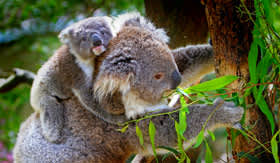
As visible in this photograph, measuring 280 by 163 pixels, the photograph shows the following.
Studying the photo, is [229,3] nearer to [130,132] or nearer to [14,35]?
[130,132]

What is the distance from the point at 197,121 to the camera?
1.76 metres

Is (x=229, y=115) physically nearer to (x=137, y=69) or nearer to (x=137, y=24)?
(x=137, y=69)

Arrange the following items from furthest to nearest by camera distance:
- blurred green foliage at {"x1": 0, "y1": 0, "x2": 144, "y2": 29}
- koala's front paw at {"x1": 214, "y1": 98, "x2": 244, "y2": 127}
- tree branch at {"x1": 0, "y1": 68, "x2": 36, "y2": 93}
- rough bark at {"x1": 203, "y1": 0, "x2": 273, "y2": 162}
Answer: blurred green foliage at {"x1": 0, "y1": 0, "x2": 144, "y2": 29}
tree branch at {"x1": 0, "y1": 68, "x2": 36, "y2": 93}
koala's front paw at {"x1": 214, "y1": 98, "x2": 244, "y2": 127}
rough bark at {"x1": 203, "y1": 0, "x2": 273, "y2": 162}

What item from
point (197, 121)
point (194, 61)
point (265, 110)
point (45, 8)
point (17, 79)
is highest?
point (45, 8)

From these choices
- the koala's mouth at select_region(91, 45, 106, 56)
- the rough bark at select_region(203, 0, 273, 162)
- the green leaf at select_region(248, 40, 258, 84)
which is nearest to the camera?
the green leaf at select_region(248, 40, 258, 84)

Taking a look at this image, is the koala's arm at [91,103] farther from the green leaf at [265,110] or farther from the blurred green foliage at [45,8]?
the blurred green foliage at [45,8]

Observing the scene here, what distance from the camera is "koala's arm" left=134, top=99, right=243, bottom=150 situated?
1.69 m

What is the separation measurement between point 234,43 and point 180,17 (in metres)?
0.80

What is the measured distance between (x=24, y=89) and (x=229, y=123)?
10.8 ft

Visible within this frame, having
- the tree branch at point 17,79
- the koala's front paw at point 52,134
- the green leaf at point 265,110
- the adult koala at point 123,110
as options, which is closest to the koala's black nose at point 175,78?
the adult koala at point 123,110

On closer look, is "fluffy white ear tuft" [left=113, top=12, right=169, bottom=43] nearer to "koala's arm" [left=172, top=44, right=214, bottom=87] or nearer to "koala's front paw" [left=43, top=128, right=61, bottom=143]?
"koala's arm" [left=172, top=44, right=214, bottom=87]

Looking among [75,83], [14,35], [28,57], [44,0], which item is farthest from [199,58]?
[28,57]

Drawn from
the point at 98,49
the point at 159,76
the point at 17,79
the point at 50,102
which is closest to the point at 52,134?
the point at 50,102

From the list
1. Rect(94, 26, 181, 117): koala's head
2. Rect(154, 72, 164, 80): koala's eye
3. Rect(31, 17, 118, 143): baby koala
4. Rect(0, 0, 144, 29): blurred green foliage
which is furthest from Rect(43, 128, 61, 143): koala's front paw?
Rect(0, 0, 144, 29): blurred green foliage
